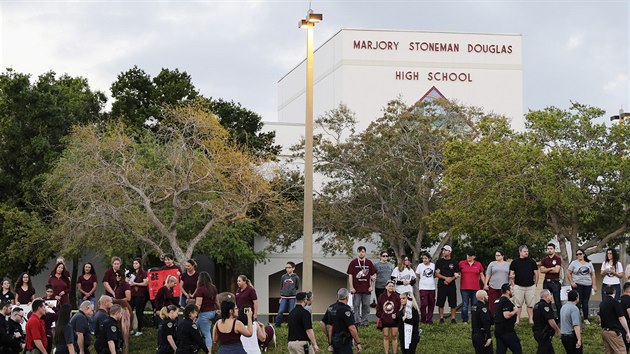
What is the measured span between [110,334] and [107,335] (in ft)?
0.17

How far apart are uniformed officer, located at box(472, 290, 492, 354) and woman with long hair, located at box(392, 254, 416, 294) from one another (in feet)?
9.45

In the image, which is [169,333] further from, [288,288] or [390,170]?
[390,170]

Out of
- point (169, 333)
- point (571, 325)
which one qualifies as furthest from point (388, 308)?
point (169, 333)

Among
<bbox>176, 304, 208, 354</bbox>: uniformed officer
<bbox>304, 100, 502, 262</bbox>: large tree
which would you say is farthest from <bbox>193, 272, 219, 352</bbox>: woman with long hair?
<bbox>304, 100, 502, 262</bbox>: large tree

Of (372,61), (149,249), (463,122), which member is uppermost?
(372,61)

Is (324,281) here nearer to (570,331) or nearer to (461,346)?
(461,346)

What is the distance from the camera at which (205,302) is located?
1975 centimetres

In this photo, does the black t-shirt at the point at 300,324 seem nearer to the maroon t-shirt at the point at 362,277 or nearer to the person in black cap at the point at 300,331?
the person in black cap at the point at 300,331

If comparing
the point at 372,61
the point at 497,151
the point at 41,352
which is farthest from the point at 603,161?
the point at 372,61

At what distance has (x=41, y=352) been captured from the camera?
57.5 feet

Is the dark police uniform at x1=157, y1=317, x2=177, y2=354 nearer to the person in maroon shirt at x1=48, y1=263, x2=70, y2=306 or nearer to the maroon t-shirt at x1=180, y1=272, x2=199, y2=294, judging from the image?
the maroon t-shirt at x1=180, y1=272, x2=199, y2=294

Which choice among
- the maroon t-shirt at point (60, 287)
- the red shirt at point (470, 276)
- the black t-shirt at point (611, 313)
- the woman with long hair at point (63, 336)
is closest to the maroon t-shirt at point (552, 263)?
the red shirt at point (470, 276)

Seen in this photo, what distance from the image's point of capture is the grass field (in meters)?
21.8

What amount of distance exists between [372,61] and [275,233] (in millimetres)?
18839
